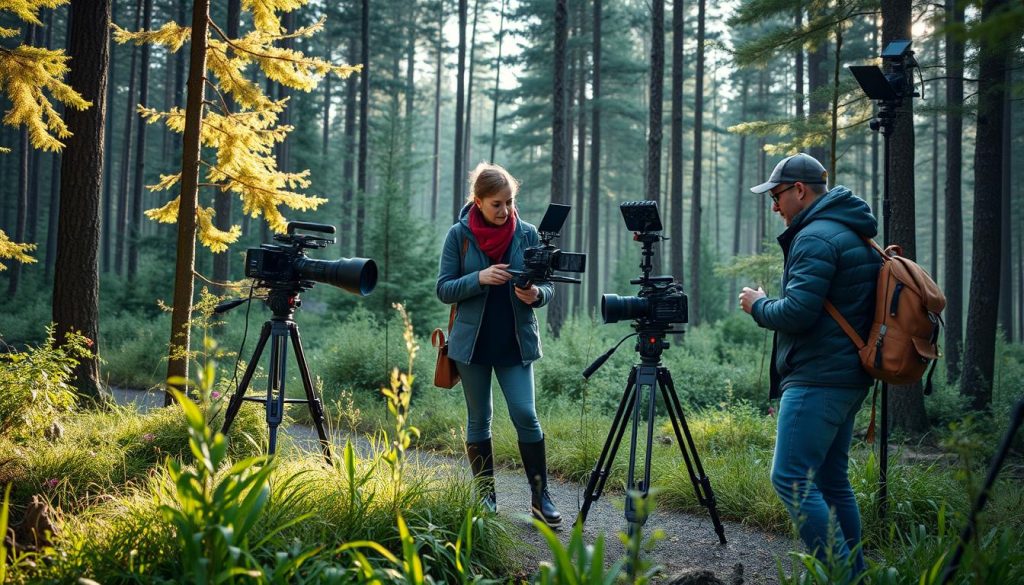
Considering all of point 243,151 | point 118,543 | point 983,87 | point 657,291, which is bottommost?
point 118,543

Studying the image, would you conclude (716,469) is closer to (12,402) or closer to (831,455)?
(831,455)

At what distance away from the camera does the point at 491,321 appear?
4.19 m

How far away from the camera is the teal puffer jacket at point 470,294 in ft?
13.5

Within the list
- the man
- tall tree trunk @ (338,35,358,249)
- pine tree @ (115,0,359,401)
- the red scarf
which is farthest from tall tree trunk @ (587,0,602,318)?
the man

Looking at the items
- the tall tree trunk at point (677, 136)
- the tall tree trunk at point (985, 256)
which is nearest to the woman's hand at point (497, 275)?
the tall tree trunk at point (985, 256)

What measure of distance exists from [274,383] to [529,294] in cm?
168

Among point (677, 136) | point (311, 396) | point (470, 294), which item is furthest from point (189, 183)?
point (677, 136)

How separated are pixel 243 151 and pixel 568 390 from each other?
16.8 ft

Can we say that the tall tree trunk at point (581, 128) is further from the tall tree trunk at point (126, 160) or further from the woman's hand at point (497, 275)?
the woman's hand at point (497, 275)

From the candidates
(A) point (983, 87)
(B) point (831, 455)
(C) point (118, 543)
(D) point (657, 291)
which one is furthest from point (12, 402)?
(A) point (983, 87)

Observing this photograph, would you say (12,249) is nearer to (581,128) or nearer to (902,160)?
(902,160)

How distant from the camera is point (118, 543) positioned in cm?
276

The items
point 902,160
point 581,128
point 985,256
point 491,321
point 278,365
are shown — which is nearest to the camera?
point 491,321

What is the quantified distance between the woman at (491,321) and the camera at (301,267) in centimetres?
47
